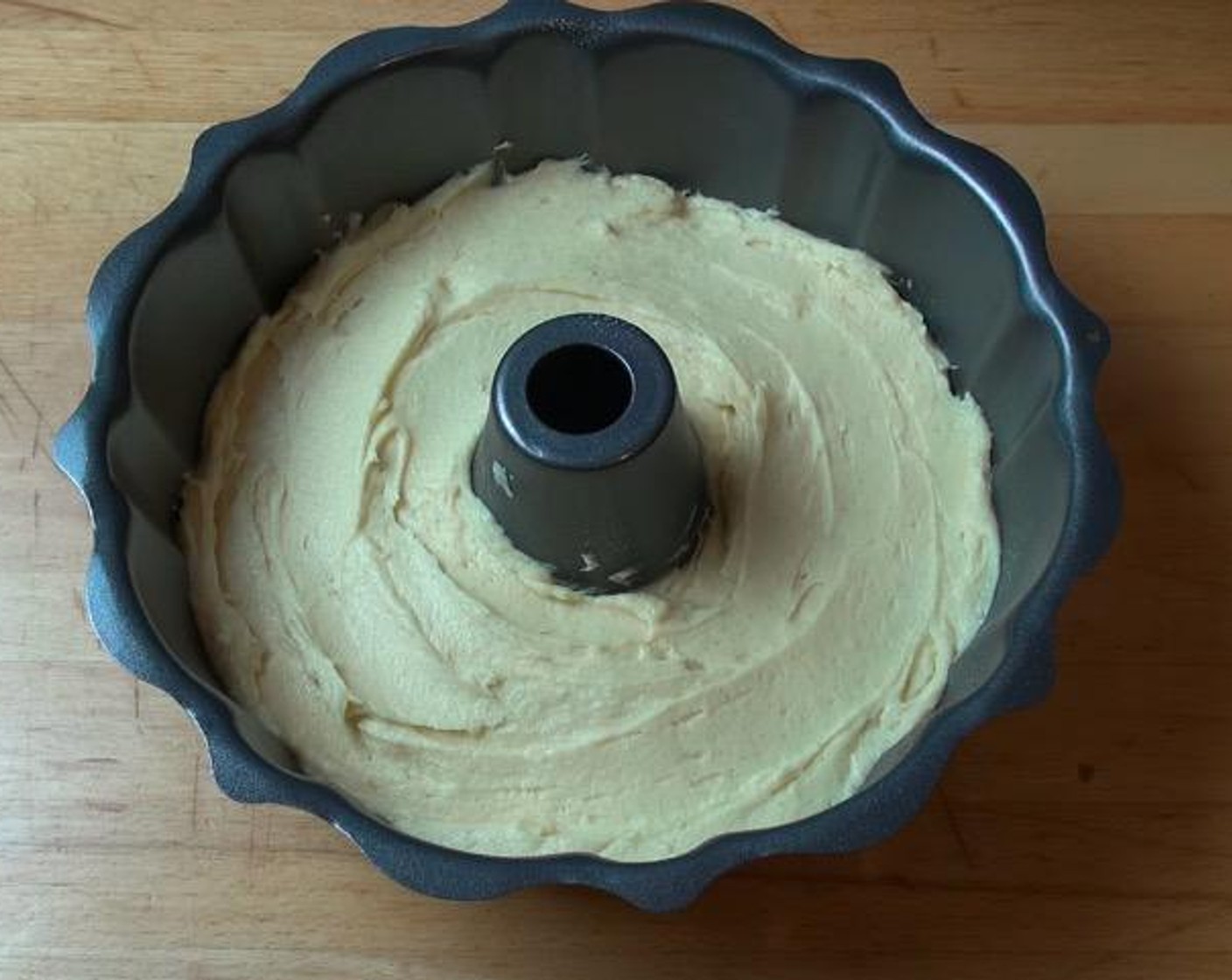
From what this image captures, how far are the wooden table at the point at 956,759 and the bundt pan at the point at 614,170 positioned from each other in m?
0.10

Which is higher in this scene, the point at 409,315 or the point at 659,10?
the point at 659,10

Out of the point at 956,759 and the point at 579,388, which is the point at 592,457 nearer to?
the point at 579,388

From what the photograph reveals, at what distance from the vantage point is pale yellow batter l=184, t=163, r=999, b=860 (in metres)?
0.84

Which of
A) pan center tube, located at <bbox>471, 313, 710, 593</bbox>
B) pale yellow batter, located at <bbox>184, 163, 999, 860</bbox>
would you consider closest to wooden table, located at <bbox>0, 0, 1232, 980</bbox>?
pale yellow batter, located at <bbox>184, 163, 999, 860</bbox>

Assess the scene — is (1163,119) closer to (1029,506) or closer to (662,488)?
(1029,506)

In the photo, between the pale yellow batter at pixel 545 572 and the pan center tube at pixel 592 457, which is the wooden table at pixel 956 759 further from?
the pan center tube at pixel 592 457

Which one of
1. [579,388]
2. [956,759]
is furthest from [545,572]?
[956,759]

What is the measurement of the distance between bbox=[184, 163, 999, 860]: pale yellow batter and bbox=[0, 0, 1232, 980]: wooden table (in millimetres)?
79

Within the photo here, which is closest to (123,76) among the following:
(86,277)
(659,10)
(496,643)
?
(86,277)

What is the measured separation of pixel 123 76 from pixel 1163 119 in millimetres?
684

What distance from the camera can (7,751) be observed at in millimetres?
920

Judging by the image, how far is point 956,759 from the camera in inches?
35.8

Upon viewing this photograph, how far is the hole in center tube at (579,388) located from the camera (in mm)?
826

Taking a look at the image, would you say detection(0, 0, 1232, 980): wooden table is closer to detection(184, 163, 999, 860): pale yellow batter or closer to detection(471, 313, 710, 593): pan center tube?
detection(184, 163, 999, 860): pale yellow batter
